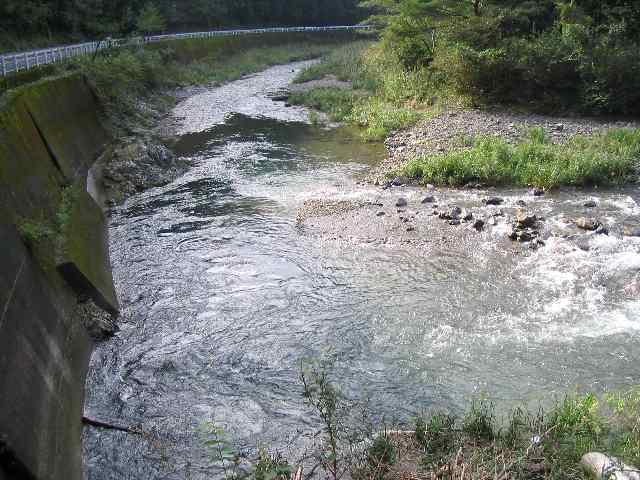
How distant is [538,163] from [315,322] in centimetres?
1034

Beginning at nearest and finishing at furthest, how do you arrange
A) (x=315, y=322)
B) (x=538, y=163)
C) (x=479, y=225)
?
(x=315, y=322)
(x=479, y=225)
(x=538, y=163)

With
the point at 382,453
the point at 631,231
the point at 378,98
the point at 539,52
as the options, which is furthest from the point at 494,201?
the point at 378,98

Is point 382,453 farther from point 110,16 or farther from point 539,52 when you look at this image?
point 110,16

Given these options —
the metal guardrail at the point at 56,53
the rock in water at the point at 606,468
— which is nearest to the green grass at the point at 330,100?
the metal guardrail at the point at 56,53

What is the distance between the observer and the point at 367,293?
11.3 m

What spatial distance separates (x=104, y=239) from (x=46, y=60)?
14.1 m

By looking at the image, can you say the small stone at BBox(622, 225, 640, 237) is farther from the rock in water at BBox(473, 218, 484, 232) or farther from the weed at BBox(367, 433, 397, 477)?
the weed at BBox(367, 433, 397, 477)

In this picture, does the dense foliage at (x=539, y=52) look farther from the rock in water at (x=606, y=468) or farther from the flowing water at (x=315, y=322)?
the rock in water at (x=606, y=468)

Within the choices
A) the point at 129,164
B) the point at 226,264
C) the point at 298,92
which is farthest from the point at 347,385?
the point at 298,92

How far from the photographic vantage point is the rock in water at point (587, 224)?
13.2 meters

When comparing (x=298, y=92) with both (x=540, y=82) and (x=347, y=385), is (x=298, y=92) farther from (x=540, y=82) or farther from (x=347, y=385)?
(x=347, y=385)

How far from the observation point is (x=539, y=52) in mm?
23453

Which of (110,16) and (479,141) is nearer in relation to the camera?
(479,141)

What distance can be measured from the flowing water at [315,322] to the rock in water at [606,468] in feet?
6.65
